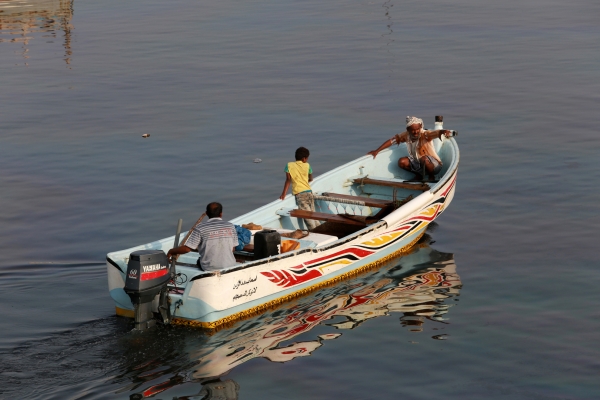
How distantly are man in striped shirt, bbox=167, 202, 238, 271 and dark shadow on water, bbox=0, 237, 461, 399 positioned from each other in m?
0.96

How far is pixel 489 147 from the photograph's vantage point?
73.1ft

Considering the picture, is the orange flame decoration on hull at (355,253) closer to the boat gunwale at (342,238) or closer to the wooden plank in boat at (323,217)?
the boat gunwale at (342,238)

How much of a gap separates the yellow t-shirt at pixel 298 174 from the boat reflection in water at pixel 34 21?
22.1 m

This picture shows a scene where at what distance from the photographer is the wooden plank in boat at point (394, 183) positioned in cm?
1723

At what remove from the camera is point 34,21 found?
4253 cm

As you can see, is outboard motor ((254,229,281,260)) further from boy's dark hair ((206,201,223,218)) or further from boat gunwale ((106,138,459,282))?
boy's dark hair ((206,201,223,218))

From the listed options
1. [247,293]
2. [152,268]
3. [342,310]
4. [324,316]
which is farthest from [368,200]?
[152,268]

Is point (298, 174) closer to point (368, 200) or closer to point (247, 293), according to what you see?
point (368, 200)

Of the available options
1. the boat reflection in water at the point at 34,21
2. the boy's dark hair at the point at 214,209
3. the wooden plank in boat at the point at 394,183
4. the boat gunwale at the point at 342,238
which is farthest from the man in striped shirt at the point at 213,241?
the boat reflection in water at the point at 34,21

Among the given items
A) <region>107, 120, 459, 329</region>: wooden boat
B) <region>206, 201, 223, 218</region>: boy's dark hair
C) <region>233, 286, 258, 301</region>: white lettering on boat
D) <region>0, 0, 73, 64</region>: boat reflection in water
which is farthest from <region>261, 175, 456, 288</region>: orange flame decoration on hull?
<region>0, 0, 73, 64</region>: boat reflection in water

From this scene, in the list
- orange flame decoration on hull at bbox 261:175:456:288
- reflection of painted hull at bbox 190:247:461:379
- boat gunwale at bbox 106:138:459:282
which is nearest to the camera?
reflection of painted hull at bbox 190:247:461:379

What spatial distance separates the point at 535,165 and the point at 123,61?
1771 cm

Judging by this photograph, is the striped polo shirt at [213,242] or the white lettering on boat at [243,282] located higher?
the striped polo shirt at [213,242]

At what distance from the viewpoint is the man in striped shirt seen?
1296 centimetres
